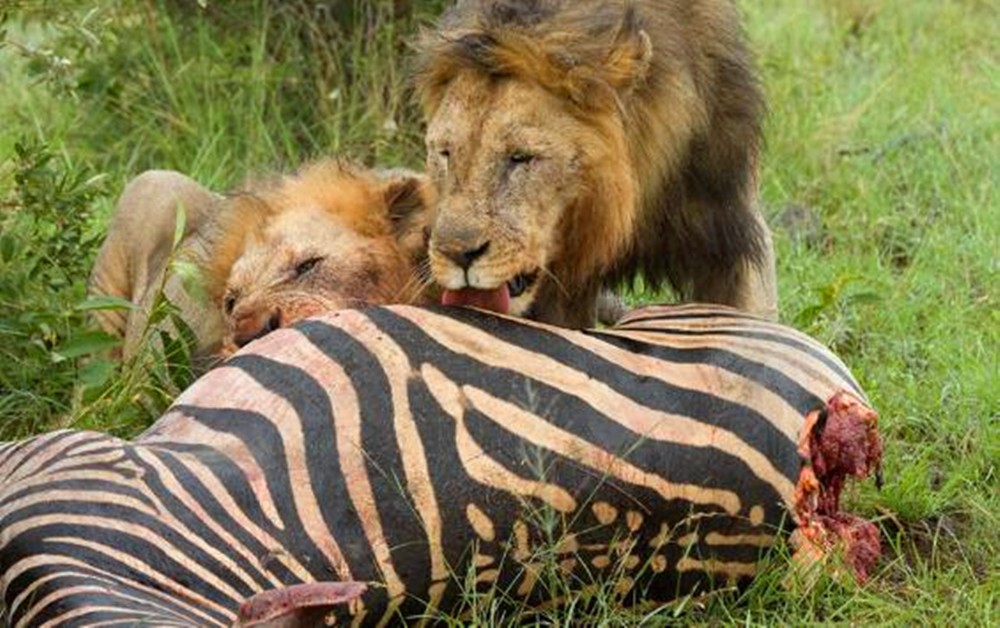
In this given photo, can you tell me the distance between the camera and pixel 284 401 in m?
3.01

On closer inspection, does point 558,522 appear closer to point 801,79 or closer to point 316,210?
point 316,210

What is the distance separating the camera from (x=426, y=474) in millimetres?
2963

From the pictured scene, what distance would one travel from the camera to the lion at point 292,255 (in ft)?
13.0

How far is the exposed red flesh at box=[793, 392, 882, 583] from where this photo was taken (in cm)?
321

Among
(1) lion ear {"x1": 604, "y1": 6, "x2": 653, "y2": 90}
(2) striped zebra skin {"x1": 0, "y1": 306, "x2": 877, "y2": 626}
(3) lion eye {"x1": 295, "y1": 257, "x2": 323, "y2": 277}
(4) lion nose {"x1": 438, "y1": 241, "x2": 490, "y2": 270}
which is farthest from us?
(3) lion eye {"x1": 295, "y1": 257, "x2": 323, "y2": 277}

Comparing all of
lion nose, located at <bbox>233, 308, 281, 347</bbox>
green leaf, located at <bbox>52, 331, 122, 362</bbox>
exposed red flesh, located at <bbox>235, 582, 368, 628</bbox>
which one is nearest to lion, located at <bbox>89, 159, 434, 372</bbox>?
lion nose, located at <bbox>233, 308, 281, 347</bbox>

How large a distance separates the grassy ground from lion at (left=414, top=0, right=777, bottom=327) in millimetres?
638

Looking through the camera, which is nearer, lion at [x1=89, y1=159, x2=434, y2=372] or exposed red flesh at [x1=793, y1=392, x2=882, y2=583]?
exposed red flesh at [x1=793, y1=392, x2=882, y2=583]

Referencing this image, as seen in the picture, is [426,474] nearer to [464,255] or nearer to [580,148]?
[464,255]

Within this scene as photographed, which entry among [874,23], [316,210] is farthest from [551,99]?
[874,23]

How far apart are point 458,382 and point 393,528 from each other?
0.29m

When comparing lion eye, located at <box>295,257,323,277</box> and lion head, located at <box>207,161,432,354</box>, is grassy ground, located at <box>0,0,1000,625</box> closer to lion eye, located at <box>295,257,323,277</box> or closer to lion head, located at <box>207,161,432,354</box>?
lion head, located at <box>207,161,432,354</box>

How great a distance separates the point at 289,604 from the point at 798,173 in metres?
3.88

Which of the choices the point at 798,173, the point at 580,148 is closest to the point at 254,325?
the point at 580,148
